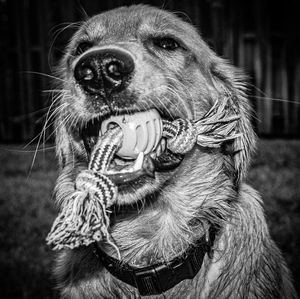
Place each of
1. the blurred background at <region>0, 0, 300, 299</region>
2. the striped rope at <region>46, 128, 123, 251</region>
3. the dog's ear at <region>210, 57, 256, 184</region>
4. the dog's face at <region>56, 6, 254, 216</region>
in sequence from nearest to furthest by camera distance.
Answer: the striped rope at <region>46, 128, 123, 251</region>, the dog's face at <region>56, 6, 254, 216</region>, the dog's ear at <region>210, 57, 256, 184</region>, the blurred background at <region>0, 0, 300, 299</region>

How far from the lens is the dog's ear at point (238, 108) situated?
260 cm

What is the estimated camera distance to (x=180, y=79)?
2588 mm

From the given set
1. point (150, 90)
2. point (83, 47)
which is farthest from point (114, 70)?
point (83, 47)

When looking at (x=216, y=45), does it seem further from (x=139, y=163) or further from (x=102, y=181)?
(x=102, y=181)

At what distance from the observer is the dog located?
2.17 m

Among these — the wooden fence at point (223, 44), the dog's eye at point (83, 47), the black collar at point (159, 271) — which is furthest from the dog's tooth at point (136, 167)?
the wooden fence at point (223, 44)

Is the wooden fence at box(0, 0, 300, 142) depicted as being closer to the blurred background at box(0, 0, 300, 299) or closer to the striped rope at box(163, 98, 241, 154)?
the blurred background at box(0, 0, 300, 299)

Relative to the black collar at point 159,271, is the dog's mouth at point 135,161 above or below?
above

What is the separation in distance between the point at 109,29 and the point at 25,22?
28.2ft

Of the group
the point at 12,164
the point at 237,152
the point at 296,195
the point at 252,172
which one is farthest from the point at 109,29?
the point at 12,164

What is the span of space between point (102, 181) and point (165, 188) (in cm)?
67

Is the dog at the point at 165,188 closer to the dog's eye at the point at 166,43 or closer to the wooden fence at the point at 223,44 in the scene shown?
the dog's eye at the point at 166,43

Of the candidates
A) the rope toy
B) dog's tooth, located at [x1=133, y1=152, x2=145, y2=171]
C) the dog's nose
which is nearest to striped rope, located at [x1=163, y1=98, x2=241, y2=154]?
the rope toy

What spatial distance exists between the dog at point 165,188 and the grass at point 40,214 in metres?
0.75
